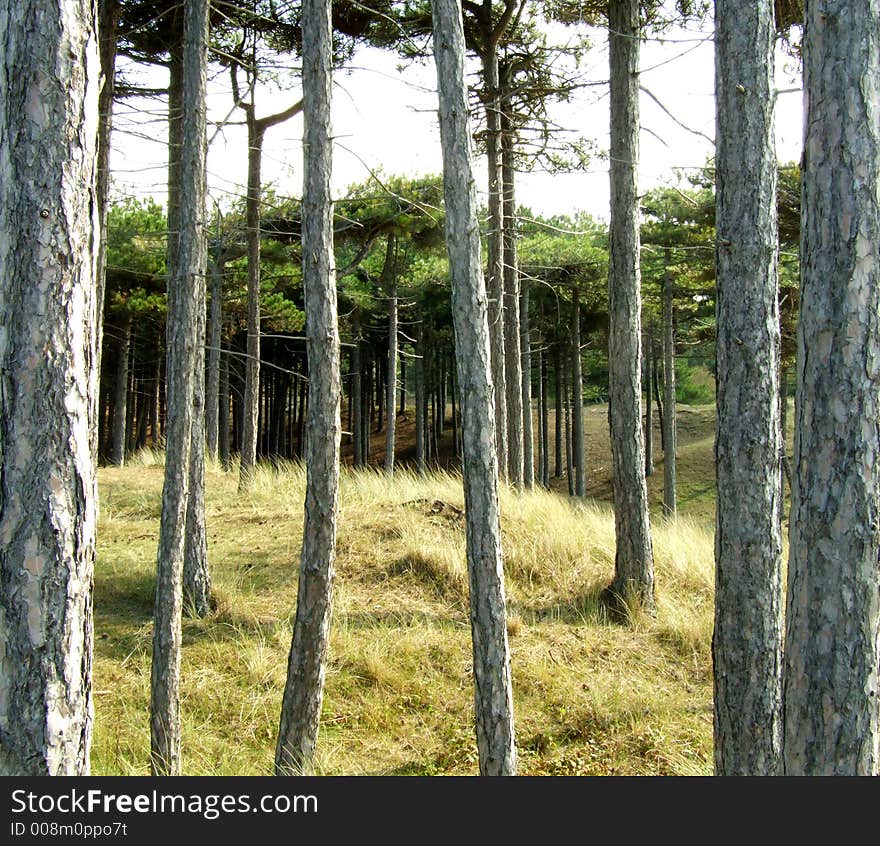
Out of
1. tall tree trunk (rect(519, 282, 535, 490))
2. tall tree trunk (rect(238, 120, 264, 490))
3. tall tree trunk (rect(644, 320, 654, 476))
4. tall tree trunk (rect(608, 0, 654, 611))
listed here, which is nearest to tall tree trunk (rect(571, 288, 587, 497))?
tall tree trunk (rect(519, 282, 535, 490))

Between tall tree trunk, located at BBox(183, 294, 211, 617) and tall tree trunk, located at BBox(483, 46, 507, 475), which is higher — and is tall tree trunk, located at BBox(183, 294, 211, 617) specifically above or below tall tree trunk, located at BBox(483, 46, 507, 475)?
below

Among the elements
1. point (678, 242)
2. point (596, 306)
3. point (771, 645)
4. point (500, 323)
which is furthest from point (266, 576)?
point (596, 306)

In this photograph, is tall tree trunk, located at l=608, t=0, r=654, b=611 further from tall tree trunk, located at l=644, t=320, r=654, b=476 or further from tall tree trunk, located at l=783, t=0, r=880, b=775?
tall tree trunk, located at l=644, t=320, r=654, b=476

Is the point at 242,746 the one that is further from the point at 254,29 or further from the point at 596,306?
the point at 596,306

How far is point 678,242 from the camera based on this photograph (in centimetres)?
2189

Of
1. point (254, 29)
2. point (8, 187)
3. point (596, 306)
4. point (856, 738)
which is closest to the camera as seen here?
point (8, 187)

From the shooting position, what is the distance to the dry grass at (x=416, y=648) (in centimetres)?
663

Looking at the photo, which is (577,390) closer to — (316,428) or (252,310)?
(252,310)

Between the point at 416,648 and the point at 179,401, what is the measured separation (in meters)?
3.38

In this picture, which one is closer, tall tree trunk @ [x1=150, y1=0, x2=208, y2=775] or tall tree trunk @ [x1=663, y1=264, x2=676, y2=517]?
tall tree trunk @ [x1=150, y1=0, x2=208, y2=775]

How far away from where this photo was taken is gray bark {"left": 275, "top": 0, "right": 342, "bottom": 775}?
6195 millimetres

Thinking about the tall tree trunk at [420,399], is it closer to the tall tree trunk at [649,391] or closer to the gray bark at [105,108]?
the tall tree trunk at [649,391]

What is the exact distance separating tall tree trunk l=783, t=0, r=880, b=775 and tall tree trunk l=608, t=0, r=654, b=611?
557cm
